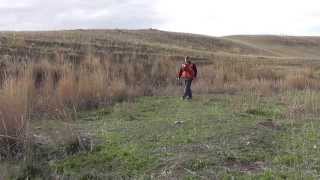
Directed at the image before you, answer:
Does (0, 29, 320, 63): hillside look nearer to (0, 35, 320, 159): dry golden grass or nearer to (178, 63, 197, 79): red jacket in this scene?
(0, 35, 320, 159): dry golden grass

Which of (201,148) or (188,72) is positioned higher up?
(188,72)

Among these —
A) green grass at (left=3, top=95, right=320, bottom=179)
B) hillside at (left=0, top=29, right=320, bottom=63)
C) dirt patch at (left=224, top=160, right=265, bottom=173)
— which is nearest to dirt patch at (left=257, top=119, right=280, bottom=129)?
green grass at (left=3, top=95, right=320, bottom=179)

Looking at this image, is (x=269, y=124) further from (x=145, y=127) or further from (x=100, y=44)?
(x=100, y=44)

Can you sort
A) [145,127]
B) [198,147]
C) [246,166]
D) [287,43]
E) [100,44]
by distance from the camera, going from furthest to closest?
[287,43], [100,44], [145,127], [198,147], [246,166]

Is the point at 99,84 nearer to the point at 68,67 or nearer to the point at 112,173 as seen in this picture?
the point at 68,67

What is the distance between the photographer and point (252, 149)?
11234 millimetres

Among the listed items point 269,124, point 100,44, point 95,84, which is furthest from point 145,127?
point 100,44

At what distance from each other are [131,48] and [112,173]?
97.6ft

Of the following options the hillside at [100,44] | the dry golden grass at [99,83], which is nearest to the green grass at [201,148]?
the dry golden grass at [99,83]

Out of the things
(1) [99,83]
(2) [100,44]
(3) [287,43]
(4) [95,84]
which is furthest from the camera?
(3) [287,43]

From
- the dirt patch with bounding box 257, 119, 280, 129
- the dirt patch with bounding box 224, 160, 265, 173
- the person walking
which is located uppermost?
the person walking

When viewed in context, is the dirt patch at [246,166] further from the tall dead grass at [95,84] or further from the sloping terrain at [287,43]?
the sloping terrain at [287,43]

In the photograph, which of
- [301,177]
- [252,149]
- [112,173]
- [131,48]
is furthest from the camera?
[131,48]

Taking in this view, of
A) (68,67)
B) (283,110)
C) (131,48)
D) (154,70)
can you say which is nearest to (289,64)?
(131,48)
